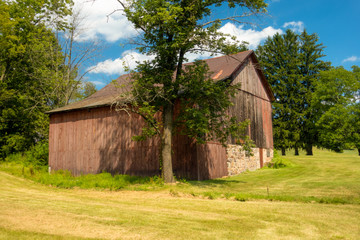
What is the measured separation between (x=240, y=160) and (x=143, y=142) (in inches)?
274

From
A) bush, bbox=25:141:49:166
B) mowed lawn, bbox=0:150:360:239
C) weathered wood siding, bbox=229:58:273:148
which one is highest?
weathered wood siding, bbox=229:58:273:148

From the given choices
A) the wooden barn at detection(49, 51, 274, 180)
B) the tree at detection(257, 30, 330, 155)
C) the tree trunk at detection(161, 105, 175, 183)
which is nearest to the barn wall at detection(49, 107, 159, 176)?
the wooden barn at detection(49, 51, 274, 180)

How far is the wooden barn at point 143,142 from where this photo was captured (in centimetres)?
1808

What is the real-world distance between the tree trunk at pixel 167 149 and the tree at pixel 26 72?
55.4 ft

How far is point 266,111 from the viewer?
26.9 meters

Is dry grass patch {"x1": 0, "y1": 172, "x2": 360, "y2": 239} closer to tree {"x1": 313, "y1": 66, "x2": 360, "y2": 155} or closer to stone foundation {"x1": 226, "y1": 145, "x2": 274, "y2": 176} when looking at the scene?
stone foundation {"x1": 226, "y1": 145, "x2": 274, "y2": 176}

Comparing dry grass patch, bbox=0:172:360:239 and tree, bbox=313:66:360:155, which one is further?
tree, bbox=313:66:360:155

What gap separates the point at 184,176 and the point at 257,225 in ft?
34.1

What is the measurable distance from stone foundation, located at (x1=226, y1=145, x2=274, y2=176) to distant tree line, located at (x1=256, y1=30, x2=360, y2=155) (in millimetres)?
13694

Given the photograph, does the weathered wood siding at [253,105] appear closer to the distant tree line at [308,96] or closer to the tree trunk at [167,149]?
the tree trunk at [167,149]

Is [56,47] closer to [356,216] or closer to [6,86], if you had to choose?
[6,86]

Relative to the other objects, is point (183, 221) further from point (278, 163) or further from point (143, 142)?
point (278, 163)

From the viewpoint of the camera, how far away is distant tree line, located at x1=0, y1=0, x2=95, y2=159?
28.2m

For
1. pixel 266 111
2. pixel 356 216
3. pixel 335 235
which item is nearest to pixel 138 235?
pixel 335 235
